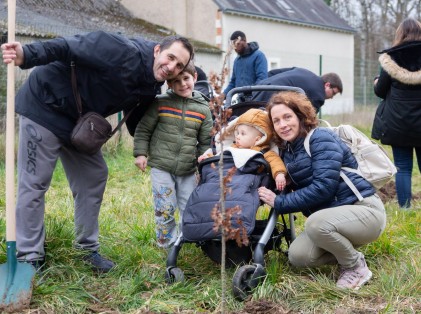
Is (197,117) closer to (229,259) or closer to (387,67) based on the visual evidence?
(229,259)

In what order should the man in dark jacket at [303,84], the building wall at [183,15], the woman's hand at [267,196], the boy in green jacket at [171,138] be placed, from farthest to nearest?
the building wall at [183,15]
the man in dark jacket at [303,84]
the boy in green jacket at [171,138]
the woman's hand at [267,196]

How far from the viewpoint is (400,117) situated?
6.18 m

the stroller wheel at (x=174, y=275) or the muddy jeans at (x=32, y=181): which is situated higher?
the muddy jeans at (x=32, y=181)

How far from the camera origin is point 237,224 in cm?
381

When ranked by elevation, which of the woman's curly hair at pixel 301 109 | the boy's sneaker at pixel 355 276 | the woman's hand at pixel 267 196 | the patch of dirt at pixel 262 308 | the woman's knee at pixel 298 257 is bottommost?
the patch of dirt at pixel 262 308

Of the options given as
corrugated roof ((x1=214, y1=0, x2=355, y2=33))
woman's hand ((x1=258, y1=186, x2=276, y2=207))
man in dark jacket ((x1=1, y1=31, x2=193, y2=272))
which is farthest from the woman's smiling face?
corrugated roof ((x1=214, y1=0, x2=355, y2=33))

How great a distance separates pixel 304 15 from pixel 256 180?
2829 cm

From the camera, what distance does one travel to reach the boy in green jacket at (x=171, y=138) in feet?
15.3

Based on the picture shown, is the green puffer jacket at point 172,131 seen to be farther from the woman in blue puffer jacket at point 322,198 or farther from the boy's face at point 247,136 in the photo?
the woman in blue puffer jacket at point 322,198

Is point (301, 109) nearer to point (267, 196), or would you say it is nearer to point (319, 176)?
point (319, 176)

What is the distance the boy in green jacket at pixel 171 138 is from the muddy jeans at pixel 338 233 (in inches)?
40.0

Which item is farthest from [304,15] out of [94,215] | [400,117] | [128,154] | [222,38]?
[94,215]

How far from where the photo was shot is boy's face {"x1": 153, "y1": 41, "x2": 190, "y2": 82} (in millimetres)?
4094

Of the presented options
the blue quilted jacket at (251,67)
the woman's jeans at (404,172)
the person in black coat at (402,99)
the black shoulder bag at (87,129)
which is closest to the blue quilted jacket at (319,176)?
the black shoulder bag at (87,129)
